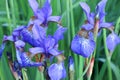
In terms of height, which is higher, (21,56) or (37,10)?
(37,10)

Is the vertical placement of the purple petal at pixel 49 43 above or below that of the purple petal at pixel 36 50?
above

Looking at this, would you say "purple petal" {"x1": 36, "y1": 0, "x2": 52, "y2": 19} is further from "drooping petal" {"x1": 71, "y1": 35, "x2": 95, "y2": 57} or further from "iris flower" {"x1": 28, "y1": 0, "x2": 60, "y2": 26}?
"drooping petal" {"x1": 71, "y1": 35, "x2": 95, "y2": 57}

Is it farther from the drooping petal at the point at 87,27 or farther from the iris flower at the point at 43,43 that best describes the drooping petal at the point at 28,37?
the drooping petal at the point at 87,27

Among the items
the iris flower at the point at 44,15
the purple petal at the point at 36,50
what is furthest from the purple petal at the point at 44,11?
the purple petal at the point at 36,50

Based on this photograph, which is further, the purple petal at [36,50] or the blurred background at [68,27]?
the blurred background at [68,27]

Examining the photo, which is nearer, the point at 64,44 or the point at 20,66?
the point at 20,66

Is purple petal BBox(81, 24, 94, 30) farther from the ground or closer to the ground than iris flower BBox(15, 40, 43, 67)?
farther from the ground

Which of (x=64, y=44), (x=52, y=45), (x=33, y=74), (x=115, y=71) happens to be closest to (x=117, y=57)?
(x=115, y=71)

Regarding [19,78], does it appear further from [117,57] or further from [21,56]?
[117,57]

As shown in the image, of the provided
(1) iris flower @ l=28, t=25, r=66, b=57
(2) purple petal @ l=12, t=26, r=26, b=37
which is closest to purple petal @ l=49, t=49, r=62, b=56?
(1) iris flower @ l=28, t=25, r=66, b=57
